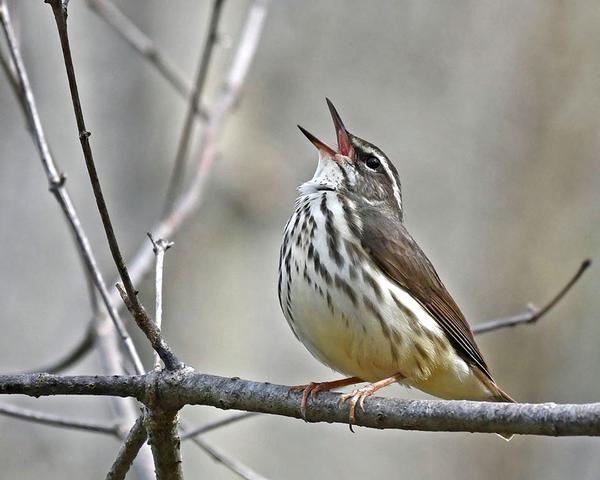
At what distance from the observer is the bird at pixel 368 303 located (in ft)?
14.5

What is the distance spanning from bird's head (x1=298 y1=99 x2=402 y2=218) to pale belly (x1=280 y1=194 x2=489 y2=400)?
485mm

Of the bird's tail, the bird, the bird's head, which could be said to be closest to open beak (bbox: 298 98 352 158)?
the bird's head

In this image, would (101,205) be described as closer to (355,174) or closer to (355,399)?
(355,399)

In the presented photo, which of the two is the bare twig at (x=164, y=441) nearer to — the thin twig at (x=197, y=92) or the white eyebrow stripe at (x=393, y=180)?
the thin twig at (x=197, y=92)

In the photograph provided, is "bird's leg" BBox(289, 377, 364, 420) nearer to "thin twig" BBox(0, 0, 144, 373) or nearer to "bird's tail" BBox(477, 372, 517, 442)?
"bird's tail" BBox(477, 372, 517, 442)

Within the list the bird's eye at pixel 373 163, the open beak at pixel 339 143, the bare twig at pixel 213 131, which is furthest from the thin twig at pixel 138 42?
the bird's eye at pixel 373 163

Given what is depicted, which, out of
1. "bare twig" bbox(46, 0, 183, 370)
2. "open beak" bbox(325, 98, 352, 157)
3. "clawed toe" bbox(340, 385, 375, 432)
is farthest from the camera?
"open beak" bbox(325, 98, 352, 157)

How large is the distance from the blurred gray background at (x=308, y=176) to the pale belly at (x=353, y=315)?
2516mm

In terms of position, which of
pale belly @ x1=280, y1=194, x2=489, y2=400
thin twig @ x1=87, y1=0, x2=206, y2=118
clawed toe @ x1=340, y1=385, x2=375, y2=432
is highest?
thin twig @ x1=87, y1=0, x2=206, y2=118

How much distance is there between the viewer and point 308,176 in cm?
779

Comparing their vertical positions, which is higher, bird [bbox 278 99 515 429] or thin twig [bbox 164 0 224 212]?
thin twig [bbox 164 0 224 212]

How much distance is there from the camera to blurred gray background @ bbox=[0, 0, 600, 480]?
7.52 metres

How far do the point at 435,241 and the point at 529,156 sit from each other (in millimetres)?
1491

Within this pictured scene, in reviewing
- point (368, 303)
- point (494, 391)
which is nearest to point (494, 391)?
point (494, 391)
